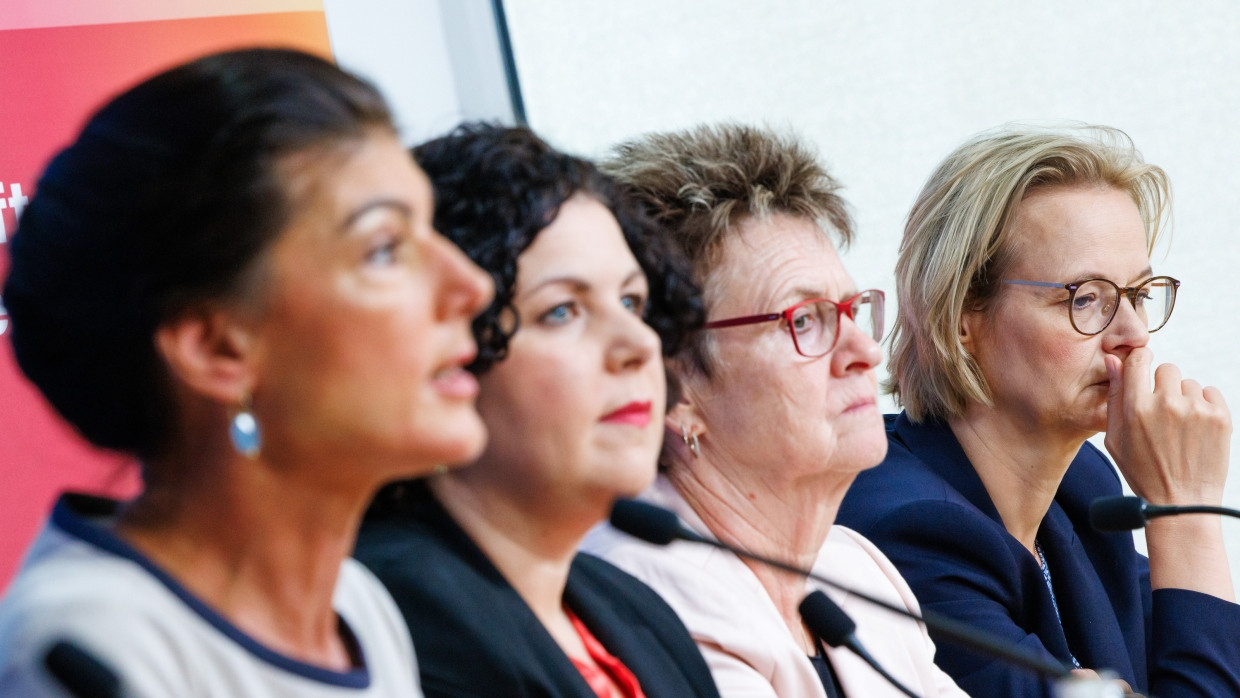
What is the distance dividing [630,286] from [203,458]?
21.4 inches

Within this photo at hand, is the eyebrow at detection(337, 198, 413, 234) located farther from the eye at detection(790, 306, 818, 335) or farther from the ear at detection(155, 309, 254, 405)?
the eye at detection(790, 306, 818, 335)

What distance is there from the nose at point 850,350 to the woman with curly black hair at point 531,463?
49 centimetres

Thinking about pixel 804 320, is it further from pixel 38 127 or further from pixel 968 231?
pixel 38 127

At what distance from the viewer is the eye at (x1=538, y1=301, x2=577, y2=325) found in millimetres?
1193

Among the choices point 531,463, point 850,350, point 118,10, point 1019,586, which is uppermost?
point 118,10

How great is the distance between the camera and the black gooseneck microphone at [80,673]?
70 centimetres

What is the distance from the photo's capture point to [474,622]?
108 centimetres

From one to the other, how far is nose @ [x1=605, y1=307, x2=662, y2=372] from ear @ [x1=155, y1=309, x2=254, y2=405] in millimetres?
449

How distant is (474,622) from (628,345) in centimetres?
30

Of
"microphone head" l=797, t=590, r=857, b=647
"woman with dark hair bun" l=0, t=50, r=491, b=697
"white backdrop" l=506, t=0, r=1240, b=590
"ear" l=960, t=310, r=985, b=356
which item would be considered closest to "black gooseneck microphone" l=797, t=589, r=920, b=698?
"microphone head" l=797, t=590, r=857, b=647

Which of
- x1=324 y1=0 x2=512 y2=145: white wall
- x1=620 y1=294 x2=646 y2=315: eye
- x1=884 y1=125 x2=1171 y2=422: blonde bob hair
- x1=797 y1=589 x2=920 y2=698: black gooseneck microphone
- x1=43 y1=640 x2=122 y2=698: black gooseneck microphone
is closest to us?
x1=43 y1=640 x2=122 y2=698: black gooseneck microphone

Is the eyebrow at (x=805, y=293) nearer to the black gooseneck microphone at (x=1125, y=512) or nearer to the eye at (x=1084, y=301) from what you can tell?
the black gooseneck microphone at (x=1125, y=512)

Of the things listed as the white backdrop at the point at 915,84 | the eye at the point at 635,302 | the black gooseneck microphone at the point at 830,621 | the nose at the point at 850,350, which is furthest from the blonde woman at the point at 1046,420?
the eye at the point at 635,302

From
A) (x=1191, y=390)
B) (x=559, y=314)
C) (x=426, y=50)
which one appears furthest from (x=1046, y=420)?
(x=426, y=50)
